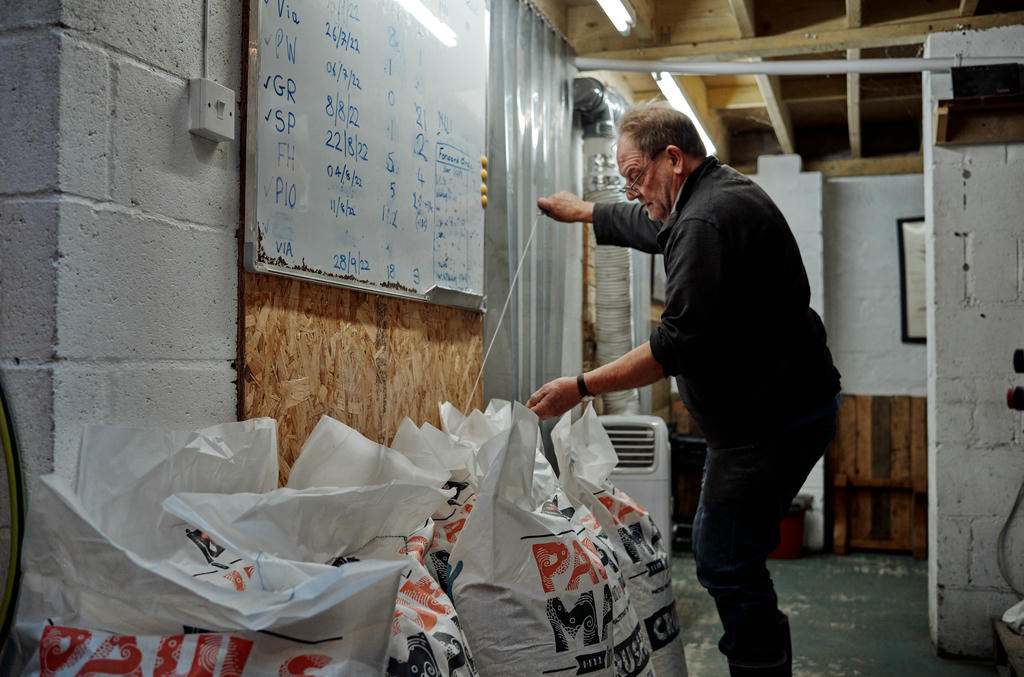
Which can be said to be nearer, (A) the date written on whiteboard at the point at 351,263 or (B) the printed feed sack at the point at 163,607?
(B) the printed feed sack at the point at 163,607

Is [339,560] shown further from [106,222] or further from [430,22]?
Answer: [430,22]

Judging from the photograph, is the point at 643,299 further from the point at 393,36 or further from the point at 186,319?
the point at 186,319

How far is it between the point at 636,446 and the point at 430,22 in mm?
1911

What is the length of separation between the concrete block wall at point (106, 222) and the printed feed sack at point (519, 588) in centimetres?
48

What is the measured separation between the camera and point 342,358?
178cm

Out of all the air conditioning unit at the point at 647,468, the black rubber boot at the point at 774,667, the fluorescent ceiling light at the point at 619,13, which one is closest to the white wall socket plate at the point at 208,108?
the black rubber boot at the point at 774,667

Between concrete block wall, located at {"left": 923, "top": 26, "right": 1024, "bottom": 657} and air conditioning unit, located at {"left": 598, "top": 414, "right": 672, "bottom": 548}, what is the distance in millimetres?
1002

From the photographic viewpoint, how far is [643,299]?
4.66 m

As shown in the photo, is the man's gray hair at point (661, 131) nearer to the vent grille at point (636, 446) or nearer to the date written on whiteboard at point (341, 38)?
the date written on whiteboard at point (341, 38)

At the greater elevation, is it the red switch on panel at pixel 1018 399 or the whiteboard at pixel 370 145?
the whiteboard at pixel 370 145

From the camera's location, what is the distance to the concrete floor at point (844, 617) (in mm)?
3006

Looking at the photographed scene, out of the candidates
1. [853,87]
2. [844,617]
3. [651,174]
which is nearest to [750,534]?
[651,174]

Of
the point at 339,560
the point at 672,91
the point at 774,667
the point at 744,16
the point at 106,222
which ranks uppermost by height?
the point at 744,16

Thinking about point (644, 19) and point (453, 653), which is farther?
point (644, 19)
